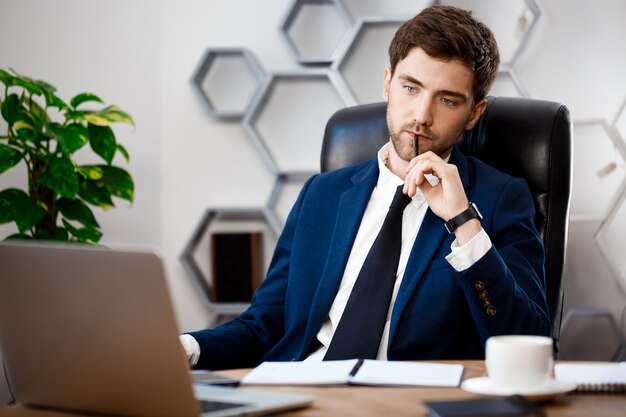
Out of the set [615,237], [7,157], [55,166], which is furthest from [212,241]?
[615,237]

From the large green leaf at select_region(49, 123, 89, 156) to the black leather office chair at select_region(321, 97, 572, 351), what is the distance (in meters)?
1.31

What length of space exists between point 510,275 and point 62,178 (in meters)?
1.67

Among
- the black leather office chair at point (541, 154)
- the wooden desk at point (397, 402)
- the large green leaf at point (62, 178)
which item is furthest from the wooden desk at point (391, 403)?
the large green leaf at point (62, 178)

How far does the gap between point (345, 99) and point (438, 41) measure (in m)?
1.31

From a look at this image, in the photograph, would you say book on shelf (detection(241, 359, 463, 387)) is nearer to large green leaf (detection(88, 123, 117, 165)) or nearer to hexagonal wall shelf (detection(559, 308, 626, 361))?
large green leaf (detection(88, 123, 117, 165))

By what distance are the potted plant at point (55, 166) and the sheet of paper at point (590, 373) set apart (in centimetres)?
189

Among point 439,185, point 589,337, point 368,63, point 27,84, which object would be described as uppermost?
point 368,63

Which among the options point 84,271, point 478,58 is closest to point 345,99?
point 478,58

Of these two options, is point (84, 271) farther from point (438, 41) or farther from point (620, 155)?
point (620, 155)

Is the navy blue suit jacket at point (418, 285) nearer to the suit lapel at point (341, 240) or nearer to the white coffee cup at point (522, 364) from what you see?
the suit lapel at point (341, 240)

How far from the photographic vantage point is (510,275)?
1.41 m

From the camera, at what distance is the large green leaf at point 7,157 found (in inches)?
104

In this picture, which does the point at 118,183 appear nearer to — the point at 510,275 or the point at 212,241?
the point at 212,241

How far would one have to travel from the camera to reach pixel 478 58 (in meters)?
1.68
